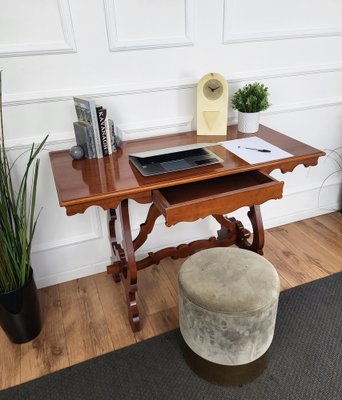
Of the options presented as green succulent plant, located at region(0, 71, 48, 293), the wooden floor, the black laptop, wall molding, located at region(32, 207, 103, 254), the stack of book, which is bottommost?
the wooden floor

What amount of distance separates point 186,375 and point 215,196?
70cm

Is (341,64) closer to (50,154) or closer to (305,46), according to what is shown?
(305,46)

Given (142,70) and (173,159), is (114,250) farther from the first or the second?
(142,70)

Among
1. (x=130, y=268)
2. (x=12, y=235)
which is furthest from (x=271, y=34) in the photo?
(x=12, y=235)

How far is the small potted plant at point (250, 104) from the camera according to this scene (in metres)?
1.58

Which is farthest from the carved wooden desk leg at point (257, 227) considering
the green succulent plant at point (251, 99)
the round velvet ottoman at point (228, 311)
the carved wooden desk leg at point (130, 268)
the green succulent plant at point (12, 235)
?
the green succulent plant at point (12, 235)

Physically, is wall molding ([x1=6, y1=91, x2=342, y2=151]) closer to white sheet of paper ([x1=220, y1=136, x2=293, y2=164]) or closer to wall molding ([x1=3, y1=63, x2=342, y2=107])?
wall molding ([x1=3, y1=63, x2=342, y2=107])

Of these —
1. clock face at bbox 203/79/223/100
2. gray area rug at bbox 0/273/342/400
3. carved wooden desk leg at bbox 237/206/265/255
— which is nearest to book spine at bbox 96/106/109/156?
clock face at bbox 203/79/223/100

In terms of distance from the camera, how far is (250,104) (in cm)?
159

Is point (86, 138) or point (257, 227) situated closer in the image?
point (86, 138)

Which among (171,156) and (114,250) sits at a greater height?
(171,156)

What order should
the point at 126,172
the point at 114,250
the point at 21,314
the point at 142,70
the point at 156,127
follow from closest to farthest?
the point at 126,172, the point at 21,314, the point at 142,70, the point at 156,127, the point at 114,250

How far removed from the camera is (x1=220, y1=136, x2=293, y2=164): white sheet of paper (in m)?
1.38

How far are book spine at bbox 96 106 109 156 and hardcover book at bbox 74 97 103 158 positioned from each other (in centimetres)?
1
